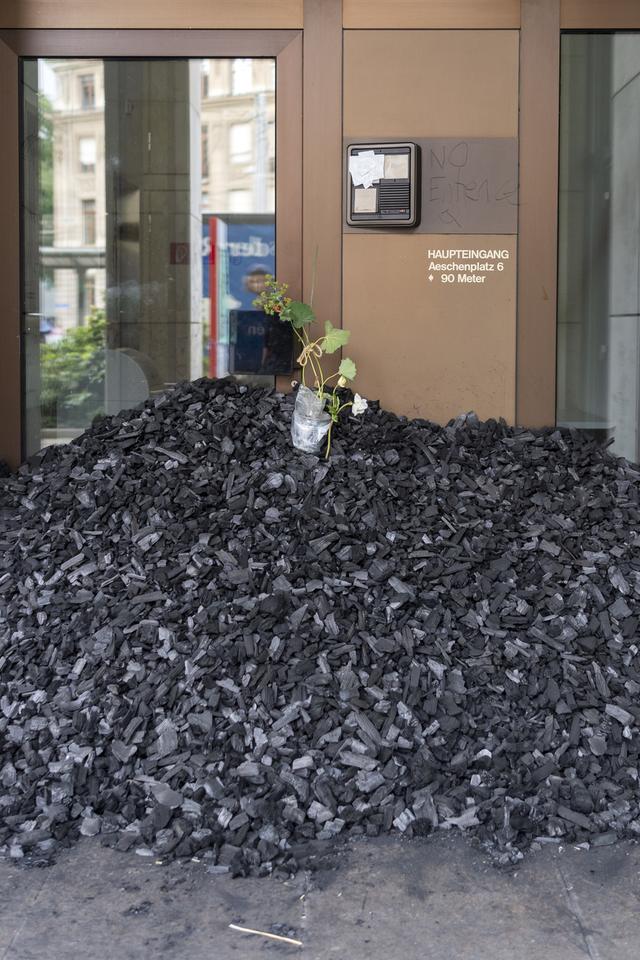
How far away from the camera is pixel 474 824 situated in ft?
13.4

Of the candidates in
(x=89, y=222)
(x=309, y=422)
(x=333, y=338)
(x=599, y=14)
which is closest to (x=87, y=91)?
(x=89, y=222)

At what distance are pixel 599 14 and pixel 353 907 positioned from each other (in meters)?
5.71

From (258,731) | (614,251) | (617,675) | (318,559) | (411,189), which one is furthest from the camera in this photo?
(614,251)

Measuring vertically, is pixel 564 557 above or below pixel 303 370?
below

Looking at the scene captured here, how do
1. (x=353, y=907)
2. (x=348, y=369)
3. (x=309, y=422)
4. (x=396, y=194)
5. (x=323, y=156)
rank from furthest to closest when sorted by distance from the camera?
(x=323, y=156), (x=396, y=194), (x=348, y=369), (x=309, y=422), (x=353, y=907)

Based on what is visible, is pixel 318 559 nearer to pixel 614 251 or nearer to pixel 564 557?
pixel 564 557

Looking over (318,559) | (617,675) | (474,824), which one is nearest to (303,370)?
(318,559)

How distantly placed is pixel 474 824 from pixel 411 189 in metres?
4.07

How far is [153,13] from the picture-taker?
698 centimetres

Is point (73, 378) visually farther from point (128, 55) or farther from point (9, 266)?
point (128, 55)

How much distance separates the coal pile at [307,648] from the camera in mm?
4137

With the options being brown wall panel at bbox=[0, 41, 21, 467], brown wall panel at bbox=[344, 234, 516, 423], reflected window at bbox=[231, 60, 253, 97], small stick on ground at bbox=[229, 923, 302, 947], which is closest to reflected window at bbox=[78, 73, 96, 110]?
brown wall panel at bbox=[0, 41, 21, 467]

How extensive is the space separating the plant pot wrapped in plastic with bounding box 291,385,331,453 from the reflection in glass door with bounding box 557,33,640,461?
69.0 inches

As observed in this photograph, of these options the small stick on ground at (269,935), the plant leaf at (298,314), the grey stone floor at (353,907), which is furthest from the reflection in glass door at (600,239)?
the small stick on ground at (269,935)
